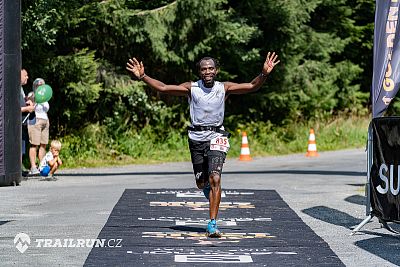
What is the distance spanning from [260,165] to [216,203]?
40.9ft

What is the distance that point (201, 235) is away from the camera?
11.6 m

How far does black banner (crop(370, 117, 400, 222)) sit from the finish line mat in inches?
33.2

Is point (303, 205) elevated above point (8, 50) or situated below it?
below

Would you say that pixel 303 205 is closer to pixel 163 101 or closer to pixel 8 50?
pixel 8 50

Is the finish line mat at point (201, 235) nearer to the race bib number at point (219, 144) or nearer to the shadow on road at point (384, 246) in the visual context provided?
the shadow on road at point (384, 246)

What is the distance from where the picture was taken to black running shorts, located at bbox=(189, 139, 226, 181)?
11.7 metres

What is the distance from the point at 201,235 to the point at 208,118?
1.29 m

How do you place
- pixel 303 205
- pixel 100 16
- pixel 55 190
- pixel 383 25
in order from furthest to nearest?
pixel 100 16 < pixel 55 190 < pixel 303 205 < pixel 383 25

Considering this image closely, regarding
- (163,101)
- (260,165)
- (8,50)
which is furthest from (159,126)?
(8,50)

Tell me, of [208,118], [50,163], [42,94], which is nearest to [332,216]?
[208,118]

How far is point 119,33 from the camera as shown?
2711 centimetres

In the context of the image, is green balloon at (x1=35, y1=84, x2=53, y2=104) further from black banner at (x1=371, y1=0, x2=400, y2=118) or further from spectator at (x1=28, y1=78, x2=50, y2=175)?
black banner at (x1=371, y1=0, x2=400, y2=118)

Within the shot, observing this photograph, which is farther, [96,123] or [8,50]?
[96,123]

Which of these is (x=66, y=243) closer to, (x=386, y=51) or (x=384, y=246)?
(x=384, y=246)
